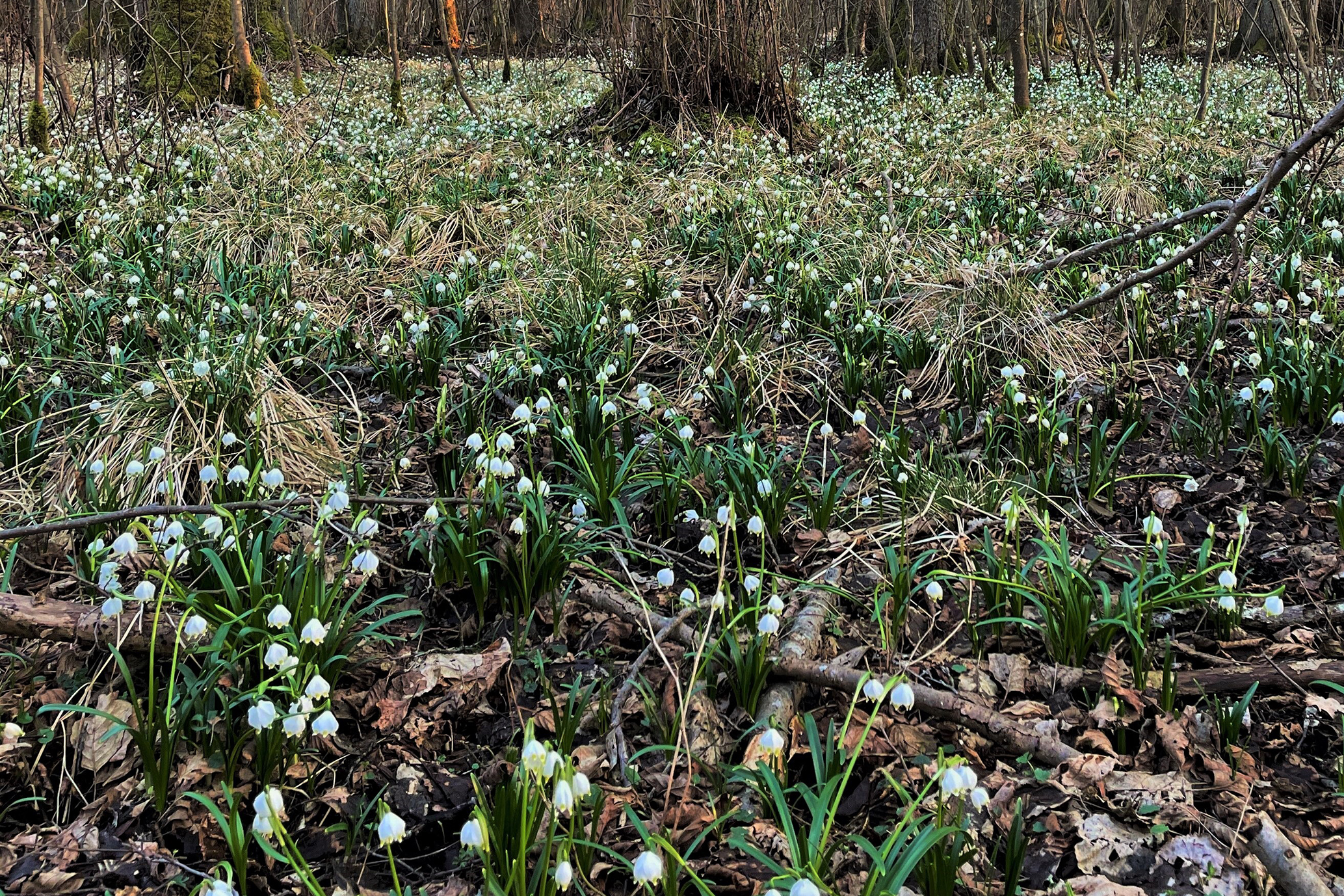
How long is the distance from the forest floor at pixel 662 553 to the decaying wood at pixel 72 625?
16 mm

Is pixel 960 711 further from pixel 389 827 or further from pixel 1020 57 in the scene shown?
pixel 1020 57

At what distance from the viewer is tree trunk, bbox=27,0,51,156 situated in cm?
665

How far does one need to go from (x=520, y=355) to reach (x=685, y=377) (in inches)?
31.4

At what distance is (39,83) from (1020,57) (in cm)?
956

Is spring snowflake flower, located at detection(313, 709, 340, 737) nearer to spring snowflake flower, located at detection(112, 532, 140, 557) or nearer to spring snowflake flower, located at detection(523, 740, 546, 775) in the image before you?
spring snowflake flower, located at detection(523, 740, 546, 775)

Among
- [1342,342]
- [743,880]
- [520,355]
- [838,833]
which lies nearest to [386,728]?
[743,880]

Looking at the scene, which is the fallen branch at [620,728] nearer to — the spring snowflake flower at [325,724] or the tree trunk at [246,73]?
the spring snowflake flower at [325,724]

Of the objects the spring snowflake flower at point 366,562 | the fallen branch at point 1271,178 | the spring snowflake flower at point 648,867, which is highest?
the fallen branch at point 1271,178

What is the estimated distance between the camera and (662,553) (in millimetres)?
3039

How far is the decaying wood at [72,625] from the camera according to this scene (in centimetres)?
234

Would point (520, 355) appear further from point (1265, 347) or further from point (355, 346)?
point (1265, 347)

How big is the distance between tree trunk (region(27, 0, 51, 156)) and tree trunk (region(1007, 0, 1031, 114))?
8.77m

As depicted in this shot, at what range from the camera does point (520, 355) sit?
4180mm

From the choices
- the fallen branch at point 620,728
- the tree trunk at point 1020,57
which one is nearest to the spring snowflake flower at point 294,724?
the fallen branch at point 620,728
